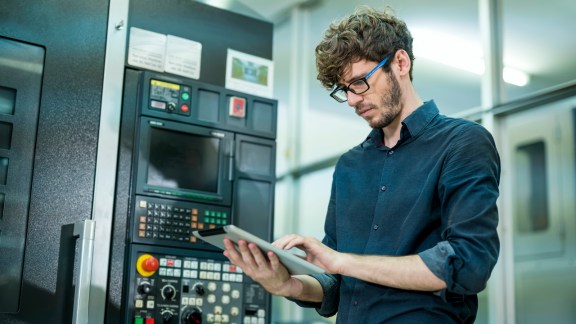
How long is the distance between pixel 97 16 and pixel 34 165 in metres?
0.52

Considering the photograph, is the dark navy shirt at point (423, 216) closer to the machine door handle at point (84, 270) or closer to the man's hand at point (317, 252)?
the man's hand at point (317, 252)

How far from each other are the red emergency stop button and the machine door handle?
209 mm

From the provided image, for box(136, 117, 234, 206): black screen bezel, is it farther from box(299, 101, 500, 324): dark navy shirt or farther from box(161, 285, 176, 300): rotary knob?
box(299, 101, 500, 324): dark navy shirt

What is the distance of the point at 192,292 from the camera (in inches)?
85.2

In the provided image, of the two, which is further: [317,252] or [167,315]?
[167,315]

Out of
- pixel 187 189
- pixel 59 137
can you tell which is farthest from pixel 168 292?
pixel 59 137

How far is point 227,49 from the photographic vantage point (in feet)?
8.22

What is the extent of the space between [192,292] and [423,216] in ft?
2.91

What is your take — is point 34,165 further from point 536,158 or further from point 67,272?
point 536,158

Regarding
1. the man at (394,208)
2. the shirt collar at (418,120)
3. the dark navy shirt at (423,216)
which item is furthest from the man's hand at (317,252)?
the shirt collar at (418,120)

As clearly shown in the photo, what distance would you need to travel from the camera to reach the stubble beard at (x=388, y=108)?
1747mm

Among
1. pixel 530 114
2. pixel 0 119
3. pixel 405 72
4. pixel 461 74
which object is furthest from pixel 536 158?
pixel 0 119

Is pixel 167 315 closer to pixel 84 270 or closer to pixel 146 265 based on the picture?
pixel 146 265

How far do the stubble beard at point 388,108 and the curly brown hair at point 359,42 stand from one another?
7cm
